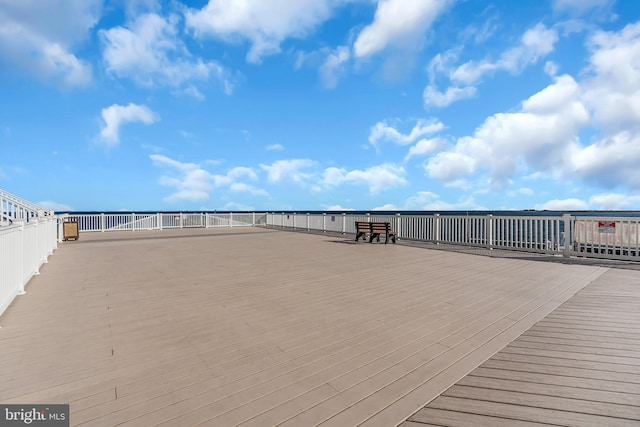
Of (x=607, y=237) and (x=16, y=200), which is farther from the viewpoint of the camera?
(x=16, y=200)

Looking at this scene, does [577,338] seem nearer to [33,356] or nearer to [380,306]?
[380,306]

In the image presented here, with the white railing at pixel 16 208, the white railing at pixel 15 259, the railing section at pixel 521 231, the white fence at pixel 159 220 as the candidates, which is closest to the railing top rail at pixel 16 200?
the white railing at pixel 16 208

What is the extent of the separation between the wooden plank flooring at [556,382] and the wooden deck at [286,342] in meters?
0.02

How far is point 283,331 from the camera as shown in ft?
10.0

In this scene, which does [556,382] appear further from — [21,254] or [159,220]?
[159,220]

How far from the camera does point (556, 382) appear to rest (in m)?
2.14

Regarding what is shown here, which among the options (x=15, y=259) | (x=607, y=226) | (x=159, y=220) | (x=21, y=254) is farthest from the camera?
(x=159, y=220)

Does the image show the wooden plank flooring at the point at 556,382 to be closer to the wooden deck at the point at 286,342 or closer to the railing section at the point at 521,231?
the wooden deck at the point at 286,342

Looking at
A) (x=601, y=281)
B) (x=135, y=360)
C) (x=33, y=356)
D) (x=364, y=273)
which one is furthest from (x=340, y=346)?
(x=601, y=281)

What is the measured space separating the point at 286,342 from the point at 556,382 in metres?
2.05

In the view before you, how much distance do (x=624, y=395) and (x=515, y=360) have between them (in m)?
0.62

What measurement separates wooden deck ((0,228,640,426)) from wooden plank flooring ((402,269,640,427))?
0.9 inches

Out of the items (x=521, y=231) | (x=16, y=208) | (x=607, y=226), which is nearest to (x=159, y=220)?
(x=16, y=208)

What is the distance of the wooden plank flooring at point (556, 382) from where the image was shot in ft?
5.89
